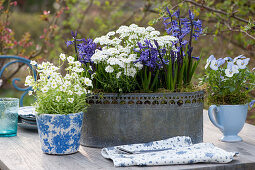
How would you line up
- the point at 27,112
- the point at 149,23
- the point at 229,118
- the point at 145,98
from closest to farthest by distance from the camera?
the point at 145,98
the point at 229,118
the point at 27,112
the point at 149,23

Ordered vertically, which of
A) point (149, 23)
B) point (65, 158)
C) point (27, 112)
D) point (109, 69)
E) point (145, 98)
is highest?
point (149, 23)

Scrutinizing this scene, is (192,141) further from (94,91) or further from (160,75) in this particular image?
(94,91)

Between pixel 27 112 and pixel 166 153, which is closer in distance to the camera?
pixel 166 153

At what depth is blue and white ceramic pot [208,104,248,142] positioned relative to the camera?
161 centimetres

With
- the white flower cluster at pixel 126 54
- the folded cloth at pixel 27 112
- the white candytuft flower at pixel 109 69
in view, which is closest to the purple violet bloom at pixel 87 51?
the white flower cluster at pixel 126 54

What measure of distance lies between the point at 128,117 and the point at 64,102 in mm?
265

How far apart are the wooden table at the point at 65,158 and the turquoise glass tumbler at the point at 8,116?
2.0 inches

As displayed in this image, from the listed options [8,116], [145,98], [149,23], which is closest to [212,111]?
[145,98]

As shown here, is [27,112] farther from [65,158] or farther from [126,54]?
[126,54]

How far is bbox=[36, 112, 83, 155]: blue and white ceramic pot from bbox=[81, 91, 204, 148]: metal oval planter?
122mm

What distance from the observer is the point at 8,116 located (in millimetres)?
1726

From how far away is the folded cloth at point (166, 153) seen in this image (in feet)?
4.22

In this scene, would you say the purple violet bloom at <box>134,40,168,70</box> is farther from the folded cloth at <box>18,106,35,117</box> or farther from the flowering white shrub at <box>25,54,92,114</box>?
the folded cloth at <box>18,106,35,117</box>

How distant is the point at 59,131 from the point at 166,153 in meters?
0.41
